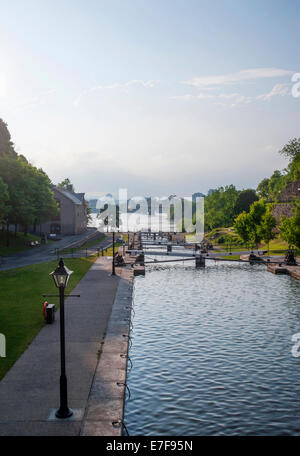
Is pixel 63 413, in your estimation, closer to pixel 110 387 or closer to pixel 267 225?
pixel 110 387

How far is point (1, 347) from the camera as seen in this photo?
65.9 ft

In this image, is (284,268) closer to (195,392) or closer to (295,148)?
(195,392)

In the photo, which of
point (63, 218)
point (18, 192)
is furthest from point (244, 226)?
point (63, 218)

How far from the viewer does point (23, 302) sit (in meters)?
29.7

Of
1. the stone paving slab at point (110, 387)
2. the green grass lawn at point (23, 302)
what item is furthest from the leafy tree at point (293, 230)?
the stone paving slab at point (110, 387)

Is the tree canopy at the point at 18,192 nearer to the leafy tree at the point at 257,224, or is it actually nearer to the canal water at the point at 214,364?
the leafy tree at the point at 257,224

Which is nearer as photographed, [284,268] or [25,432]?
[25,432]

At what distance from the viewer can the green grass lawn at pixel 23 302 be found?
20.7 m

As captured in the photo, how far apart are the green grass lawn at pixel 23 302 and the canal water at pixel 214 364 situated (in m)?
5.20

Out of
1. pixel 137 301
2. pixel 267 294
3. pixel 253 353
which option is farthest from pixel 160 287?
pixel 253 353

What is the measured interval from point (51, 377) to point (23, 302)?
13.8 m

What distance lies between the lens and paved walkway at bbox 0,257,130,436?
13.1m

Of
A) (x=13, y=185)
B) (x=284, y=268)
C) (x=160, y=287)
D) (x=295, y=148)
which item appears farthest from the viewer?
(x=295, y=148)

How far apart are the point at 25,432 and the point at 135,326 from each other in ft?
46.6
